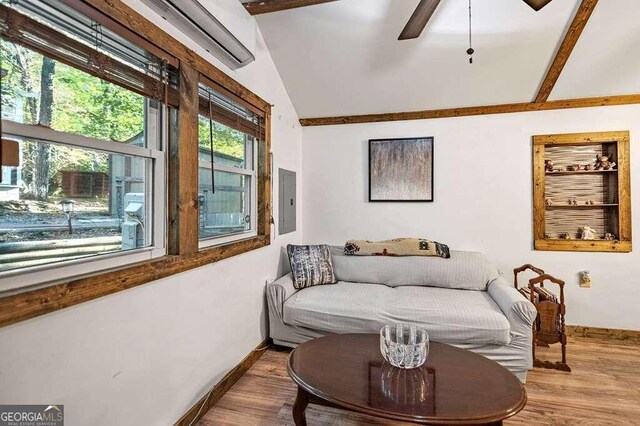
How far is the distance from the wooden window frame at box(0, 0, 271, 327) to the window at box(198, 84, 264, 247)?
0.11m

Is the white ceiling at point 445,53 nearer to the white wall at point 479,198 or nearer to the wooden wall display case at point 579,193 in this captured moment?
the white wall at point 479,198

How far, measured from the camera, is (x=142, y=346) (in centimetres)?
151

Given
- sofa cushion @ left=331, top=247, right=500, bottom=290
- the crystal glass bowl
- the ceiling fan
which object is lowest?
the crystal glass bowl

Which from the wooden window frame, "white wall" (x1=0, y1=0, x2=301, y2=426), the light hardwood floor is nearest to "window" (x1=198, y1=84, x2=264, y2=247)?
the wooden window frame

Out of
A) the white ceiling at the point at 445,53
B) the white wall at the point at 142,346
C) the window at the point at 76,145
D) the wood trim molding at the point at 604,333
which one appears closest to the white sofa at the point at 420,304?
the white wall at the point at 142,346

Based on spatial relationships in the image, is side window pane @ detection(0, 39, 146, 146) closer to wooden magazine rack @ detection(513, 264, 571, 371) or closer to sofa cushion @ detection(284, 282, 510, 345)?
sofa cushion @ detection(284, 282, 510, 345)

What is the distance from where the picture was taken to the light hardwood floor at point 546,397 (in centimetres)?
187

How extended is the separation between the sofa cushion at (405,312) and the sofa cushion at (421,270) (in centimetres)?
13

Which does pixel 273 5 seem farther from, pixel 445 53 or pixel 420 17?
pixel 445 53

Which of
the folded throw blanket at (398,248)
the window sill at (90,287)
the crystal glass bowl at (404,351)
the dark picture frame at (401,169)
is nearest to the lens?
the window sill at (90,287)

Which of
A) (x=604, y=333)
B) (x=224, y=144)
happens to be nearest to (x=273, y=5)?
(x=224, y=144)

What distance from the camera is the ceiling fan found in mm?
1688

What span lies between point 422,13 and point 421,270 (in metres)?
2.16

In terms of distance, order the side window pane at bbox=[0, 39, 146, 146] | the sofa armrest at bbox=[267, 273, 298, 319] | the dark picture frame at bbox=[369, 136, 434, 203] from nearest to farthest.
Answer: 1. the side window pane at bbox=[0, 39, 146, 146]
2. the sofa armrest at bbox=[267, 273, 298, 319]
3. the dark picture frame at bbox=[369, 136, 434, 203]
